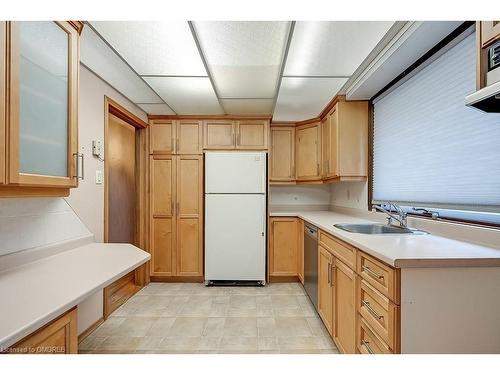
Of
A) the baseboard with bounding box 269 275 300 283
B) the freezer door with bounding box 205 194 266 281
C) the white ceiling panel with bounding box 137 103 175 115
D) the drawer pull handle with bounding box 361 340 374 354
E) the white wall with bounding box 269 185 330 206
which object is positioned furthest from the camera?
the white wall with bounding box 269 185 330 206

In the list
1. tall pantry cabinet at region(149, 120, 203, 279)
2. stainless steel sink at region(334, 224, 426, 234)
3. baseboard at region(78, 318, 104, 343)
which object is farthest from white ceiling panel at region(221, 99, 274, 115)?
baseboard at region(78, 318, 104, 343)

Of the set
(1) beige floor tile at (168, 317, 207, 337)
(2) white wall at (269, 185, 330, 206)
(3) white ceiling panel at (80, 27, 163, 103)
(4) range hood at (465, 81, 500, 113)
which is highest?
(3) white ceiling panel at (80, 27, 163, 103)

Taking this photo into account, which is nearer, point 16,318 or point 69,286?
point 16,318

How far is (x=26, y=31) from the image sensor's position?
1.17 m

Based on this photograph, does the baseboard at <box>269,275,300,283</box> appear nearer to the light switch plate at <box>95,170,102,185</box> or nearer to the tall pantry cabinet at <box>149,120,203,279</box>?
the tall pantry cabinet at <box>149,120,203,279</box>

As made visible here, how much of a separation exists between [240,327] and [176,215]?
1.69 meters

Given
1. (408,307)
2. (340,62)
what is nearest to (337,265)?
(408,307)

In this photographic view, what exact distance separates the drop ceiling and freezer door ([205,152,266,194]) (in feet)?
2.28

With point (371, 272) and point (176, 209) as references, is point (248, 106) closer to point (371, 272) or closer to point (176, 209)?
point (176, 209)

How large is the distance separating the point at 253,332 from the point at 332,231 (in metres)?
1.11

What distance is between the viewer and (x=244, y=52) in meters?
1.87

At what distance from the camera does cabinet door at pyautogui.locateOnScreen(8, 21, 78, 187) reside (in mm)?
1108

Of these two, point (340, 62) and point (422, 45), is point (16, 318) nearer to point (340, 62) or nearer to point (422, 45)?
point (340, 62)

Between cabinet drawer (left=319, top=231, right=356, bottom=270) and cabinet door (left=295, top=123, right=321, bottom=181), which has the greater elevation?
cabinet door (left=295, top=123, right=321, bottom=181)
